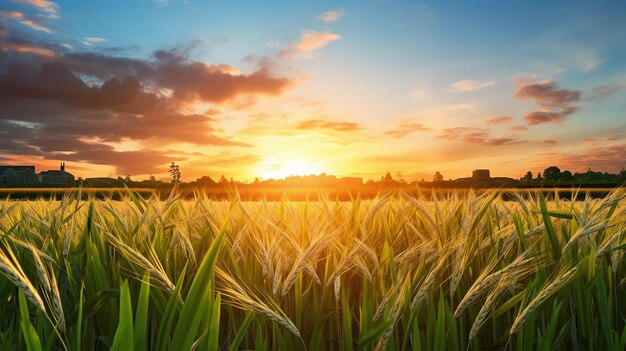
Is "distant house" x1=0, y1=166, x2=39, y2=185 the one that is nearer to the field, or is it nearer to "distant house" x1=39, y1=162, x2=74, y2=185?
"distant house" x1=39, y1=162, x2=74, y2=185

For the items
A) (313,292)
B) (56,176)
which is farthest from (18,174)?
(313,292)

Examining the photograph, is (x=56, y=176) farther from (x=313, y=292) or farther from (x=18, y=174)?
(x=313, y=292)

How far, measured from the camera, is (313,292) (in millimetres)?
1944

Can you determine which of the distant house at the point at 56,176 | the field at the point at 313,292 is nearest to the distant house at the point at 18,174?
the distant house at the point at 56,176

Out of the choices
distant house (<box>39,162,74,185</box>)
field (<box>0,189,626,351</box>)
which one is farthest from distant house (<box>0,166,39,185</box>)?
field (<box>0,189,626,351</box>)

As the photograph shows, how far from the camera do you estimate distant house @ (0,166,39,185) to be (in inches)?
3614

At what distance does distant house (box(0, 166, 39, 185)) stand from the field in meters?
103

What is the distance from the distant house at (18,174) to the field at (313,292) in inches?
4047

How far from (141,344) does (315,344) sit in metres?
0.59

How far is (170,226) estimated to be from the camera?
241 centimetres

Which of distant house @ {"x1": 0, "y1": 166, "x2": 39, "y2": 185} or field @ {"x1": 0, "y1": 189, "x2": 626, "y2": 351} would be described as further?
distant house @ {"x1": 0, "y1": 166, "x2": 39, "y2": 185}

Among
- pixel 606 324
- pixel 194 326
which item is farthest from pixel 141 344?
pixel 606 324

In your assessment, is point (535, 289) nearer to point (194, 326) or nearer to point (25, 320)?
point (194, 326)

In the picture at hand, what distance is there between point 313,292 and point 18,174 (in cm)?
11257
